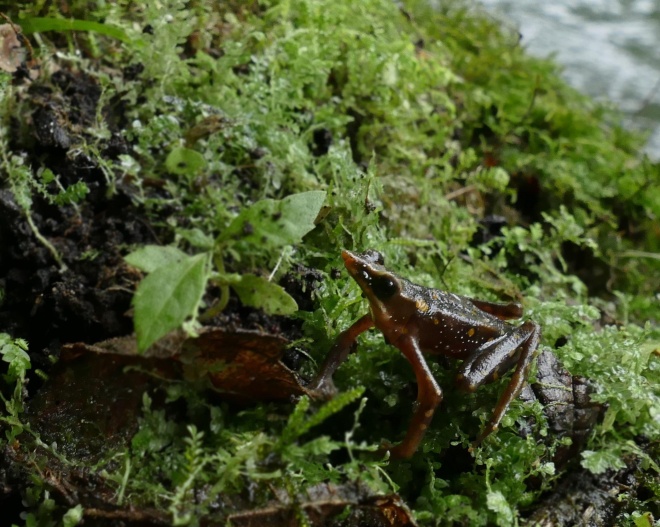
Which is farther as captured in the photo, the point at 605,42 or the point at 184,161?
the point at 605,42

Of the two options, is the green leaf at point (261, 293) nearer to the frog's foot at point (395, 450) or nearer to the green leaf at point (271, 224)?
the green leaf at point (271, 224)

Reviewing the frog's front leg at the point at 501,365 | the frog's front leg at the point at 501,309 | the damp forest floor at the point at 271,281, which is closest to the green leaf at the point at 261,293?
the damp forest floor at the point at 271,281

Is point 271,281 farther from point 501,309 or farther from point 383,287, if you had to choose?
point 501,309

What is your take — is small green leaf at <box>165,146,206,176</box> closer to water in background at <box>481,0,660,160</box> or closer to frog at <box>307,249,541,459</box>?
frog at <box>307,249,541,459</box>

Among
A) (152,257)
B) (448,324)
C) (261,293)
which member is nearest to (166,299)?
(152,257)

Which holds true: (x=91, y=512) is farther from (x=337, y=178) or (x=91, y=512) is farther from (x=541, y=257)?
(x=541, y=257)

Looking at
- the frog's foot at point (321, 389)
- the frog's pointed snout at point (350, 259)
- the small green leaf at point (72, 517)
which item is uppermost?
the frog's pointed snout at point (350, 259)

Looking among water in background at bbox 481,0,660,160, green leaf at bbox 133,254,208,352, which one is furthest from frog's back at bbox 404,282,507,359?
water in background at bbox 481,0,660,160
